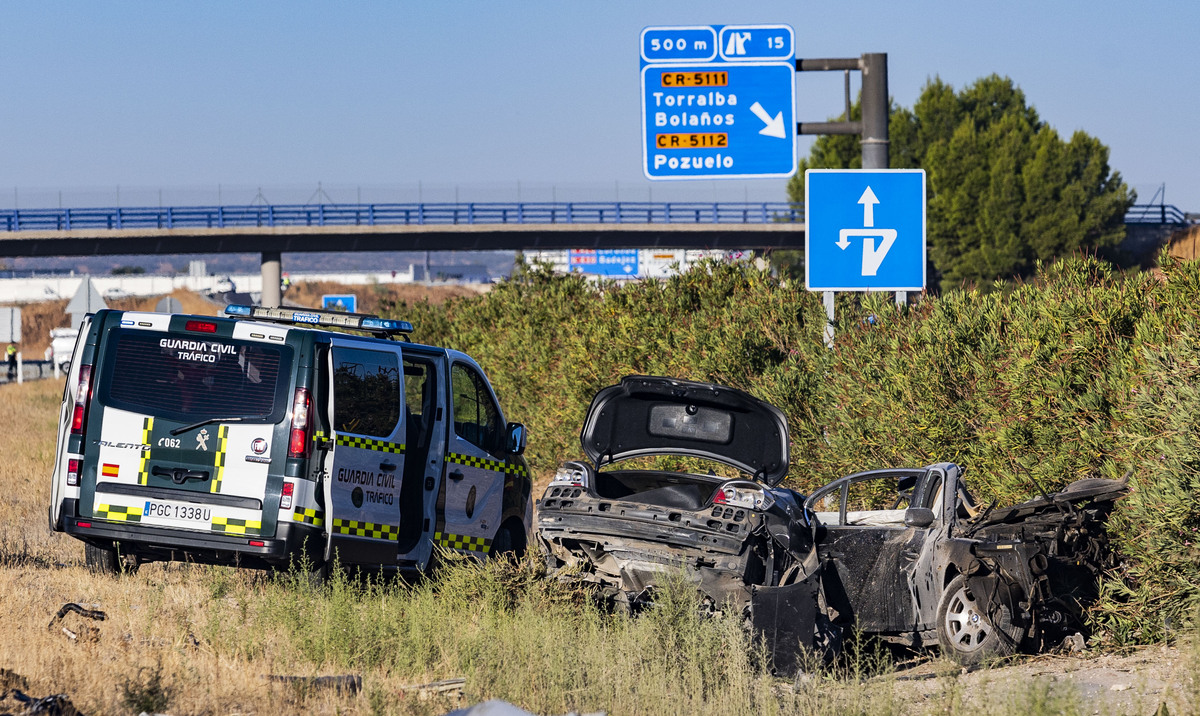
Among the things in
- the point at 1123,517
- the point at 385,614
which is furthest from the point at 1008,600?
the point at 385,614

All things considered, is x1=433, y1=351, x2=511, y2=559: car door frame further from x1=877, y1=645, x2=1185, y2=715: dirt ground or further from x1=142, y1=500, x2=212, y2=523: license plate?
x1=877, y1=645, x2=1185, y2=715: dirt ground

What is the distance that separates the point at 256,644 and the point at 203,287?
414 ft

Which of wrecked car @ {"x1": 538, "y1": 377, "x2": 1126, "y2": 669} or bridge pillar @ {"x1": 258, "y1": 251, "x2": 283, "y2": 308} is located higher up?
bridge pillar @ {"x1": 258, "y1": 251, "x2": 283, "y2": 308}

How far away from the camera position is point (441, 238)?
60938mm

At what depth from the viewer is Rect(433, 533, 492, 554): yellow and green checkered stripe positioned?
1087 cm

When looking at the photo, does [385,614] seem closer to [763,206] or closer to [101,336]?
[101,336]

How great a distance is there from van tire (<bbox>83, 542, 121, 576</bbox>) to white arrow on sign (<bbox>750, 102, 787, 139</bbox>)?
8.68 m

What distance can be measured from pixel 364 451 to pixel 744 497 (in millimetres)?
3267

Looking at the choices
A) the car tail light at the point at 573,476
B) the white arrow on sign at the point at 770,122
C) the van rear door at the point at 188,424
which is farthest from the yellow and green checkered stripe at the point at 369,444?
the white arrow on sign at the point at 770,122

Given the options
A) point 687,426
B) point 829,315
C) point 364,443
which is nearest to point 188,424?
point 364,443

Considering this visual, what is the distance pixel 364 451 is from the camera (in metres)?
10.0

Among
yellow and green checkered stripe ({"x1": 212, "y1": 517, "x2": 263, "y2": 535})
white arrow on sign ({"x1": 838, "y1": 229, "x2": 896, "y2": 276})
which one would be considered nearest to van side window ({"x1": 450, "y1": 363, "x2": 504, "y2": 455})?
yellow and green checkered stripe ({"x1": 212, "y1": 517, "x2": 263, "y2": 535})

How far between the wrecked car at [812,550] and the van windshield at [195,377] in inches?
93.5

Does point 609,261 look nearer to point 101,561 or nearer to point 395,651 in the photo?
point 101,561
